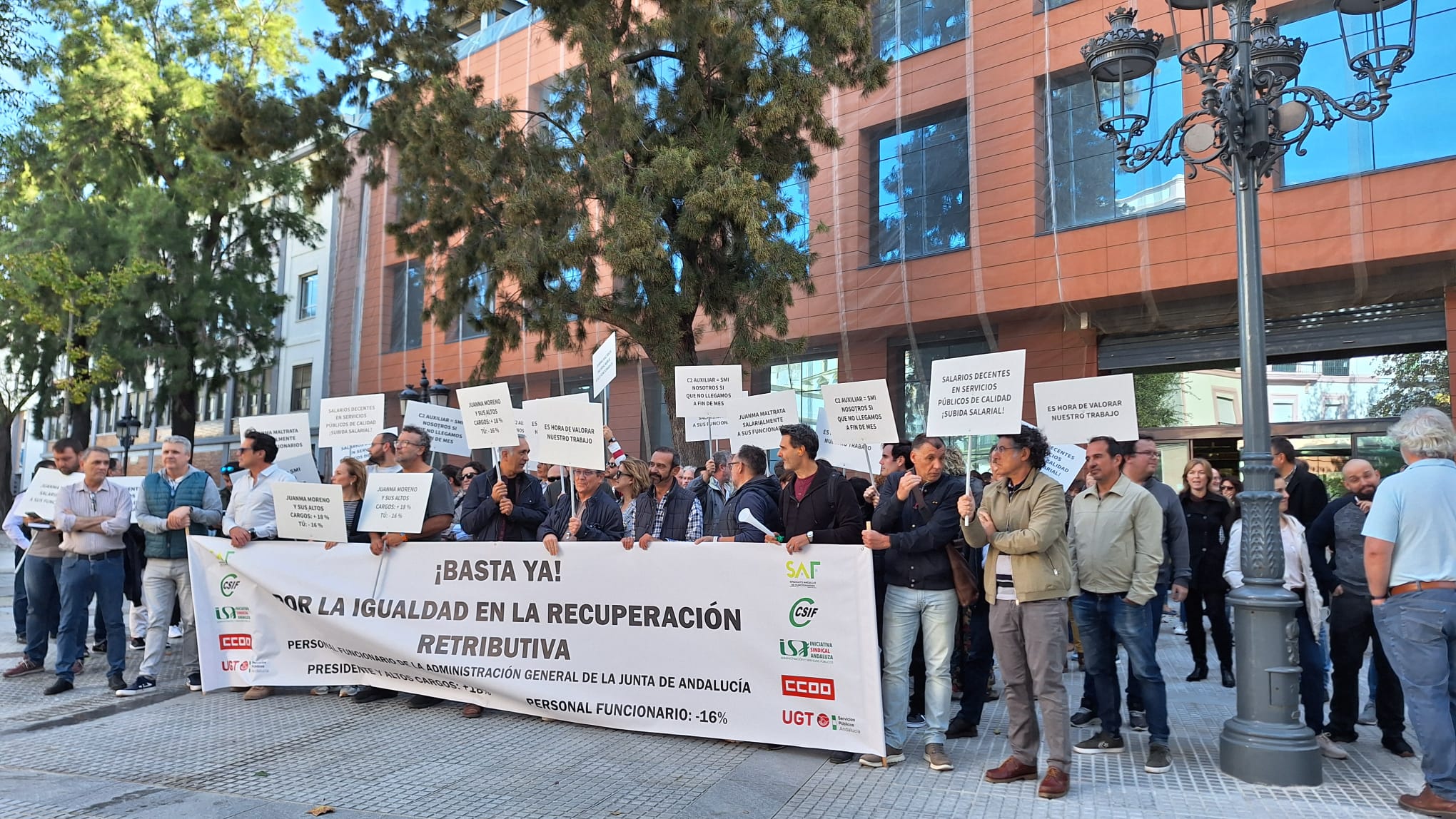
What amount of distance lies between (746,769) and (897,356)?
47.1 ft

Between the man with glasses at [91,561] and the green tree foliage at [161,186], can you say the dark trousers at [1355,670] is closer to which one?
the man with glasses at [91,561]

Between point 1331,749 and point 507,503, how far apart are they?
5770 millimetres

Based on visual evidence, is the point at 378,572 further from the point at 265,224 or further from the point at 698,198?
the point at 265,224

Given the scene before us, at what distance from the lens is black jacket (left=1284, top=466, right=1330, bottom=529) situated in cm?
790

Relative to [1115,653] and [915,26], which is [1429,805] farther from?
[915,26]

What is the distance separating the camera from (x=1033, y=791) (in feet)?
17.4

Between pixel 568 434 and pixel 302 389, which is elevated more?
pixel 302 389

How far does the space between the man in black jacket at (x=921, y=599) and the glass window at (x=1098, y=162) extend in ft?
39.1

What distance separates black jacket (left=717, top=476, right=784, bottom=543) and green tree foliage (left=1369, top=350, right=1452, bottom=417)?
11.8 m

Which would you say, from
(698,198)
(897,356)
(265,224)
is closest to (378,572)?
(698,198)

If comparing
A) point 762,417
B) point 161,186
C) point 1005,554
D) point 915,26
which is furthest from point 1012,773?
point 161,186

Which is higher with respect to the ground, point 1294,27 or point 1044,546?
point 1294,27

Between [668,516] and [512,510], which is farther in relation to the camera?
[512,510]

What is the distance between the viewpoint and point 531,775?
223 inches
